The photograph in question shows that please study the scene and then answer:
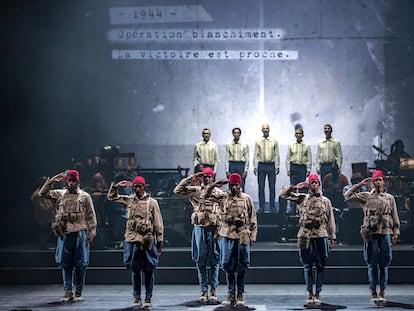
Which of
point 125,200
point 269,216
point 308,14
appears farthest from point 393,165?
point 125,200

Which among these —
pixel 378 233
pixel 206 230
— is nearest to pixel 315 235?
pixel 378 233

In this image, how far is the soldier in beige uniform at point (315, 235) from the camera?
387 inches

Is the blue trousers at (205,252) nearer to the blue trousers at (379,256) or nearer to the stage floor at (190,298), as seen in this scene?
the stage floor at (190,298)

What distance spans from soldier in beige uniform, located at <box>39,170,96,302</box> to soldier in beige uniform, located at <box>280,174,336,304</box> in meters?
2.86

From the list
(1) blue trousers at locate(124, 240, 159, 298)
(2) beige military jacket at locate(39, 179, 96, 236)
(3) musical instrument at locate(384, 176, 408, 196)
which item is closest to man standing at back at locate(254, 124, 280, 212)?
(3) musical instrument at locate(384, 176, 408, 196)

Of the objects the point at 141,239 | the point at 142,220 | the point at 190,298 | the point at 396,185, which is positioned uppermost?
the point at 396,185

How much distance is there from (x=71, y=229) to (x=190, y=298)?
6.42ft

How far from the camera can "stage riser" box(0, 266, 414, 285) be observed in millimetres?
Answer: 11909

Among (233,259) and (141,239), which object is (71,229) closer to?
(141,239)

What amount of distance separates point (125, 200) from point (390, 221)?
11.5 ft

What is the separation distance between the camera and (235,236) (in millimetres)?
9719

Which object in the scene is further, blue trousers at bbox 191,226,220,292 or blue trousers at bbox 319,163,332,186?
blue trousers at bbox 319,163,332,186

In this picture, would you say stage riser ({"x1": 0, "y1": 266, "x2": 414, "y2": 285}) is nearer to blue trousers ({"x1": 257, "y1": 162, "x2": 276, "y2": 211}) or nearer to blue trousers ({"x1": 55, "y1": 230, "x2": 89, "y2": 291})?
blue trousers ({"x1": 55, "y1": 230, "x2": 89, "y2": 291})

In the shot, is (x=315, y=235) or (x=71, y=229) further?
(x=71, y=229)
